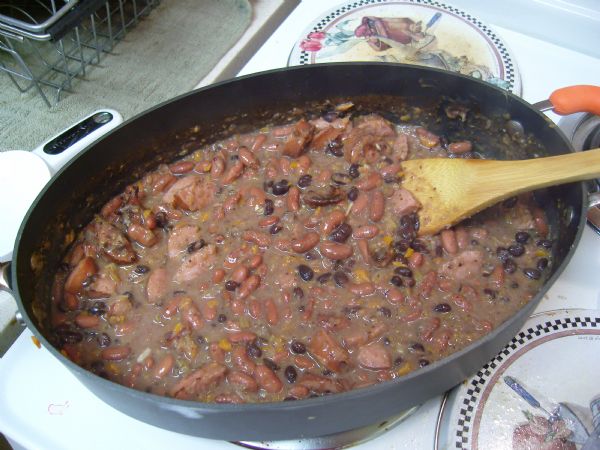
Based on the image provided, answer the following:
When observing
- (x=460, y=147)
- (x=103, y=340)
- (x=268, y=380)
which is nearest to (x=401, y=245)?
(x=460, y=147)

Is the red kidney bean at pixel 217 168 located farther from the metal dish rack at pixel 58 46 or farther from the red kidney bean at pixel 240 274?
the metal dish rack at pixel 58 46

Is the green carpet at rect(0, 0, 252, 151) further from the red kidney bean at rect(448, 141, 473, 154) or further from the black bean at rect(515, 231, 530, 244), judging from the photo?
the black bean at rect(515, 231, 530, 244)

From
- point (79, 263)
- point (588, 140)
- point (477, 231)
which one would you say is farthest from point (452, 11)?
point (79, 263)

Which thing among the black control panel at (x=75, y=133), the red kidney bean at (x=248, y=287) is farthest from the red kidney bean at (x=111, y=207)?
the red kidney bean at (x=248, y=287)

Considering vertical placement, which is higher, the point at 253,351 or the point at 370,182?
the point at 370,182

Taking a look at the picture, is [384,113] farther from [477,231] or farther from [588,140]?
[588,140]

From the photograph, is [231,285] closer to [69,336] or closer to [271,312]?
[271,312]

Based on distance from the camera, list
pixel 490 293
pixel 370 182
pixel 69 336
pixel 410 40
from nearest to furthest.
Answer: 1. pixel 69 336
2. pixel 490 293
3. pixel 370 182
4. pixel 410 40
